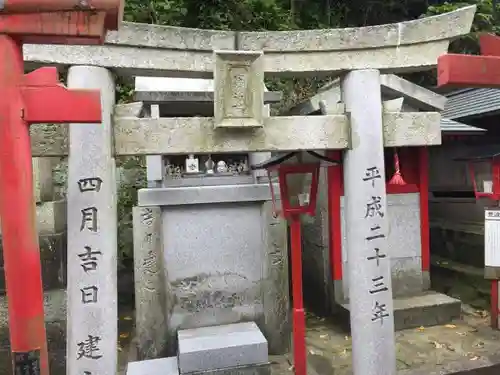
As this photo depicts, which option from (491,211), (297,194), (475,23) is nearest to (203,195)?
(297,194)

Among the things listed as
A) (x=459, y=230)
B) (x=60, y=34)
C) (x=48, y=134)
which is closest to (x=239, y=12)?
(x=459, y=230)

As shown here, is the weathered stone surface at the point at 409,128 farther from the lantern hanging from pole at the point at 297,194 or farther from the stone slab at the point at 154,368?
the stone slab at the point at 154,368

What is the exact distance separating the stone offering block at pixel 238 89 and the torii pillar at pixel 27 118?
3.80 feet

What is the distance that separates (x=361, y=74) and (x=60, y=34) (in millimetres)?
2910

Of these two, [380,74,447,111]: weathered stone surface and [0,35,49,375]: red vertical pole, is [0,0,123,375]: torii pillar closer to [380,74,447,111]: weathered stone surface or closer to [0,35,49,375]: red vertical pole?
[0,35,49,375]: red vertical pole

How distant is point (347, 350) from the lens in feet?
23.0

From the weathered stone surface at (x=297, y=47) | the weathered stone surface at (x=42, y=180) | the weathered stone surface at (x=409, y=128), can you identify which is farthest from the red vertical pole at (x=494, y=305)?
the weathered stone surface at (x=42, y=180)

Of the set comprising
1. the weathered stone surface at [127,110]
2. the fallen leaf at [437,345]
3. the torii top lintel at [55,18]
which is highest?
the torii top lintel at [55,18]

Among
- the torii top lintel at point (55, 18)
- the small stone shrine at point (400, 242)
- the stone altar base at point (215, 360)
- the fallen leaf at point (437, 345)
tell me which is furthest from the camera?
the small stone shrine at point (400, 242)

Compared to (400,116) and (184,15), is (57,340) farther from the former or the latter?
(184,15)

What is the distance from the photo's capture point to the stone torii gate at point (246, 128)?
414 cm

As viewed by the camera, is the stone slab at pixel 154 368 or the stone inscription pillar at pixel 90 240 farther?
the stone slab at pixel 154 368

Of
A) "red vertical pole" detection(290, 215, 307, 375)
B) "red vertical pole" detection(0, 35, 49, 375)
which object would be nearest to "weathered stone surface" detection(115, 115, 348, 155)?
"red vertical pole" detection(0, 35, 49, 375)

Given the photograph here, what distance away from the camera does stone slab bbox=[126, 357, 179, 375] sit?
17.4 ft
